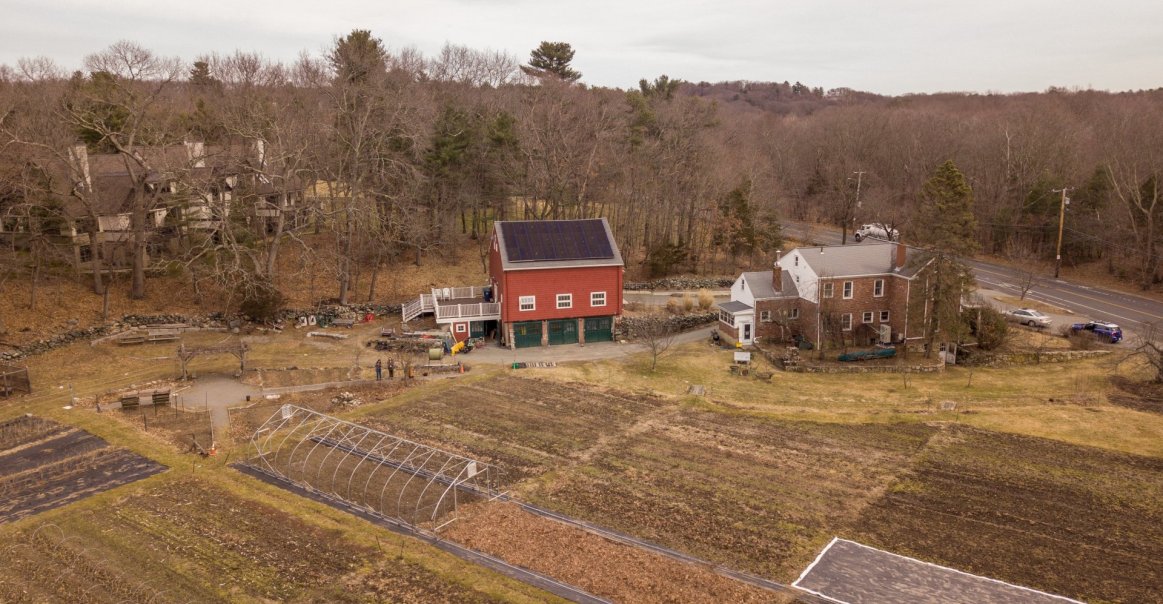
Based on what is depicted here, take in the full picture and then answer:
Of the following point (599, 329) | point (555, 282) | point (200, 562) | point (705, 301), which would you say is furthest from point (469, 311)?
point (200, 562)

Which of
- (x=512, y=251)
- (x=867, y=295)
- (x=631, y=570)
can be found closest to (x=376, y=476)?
(x=631, y=570)

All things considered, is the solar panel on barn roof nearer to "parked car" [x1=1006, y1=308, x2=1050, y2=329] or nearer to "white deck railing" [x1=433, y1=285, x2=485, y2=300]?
"white deck railing" [x1=433, y1=285, x2=485, y2=300]

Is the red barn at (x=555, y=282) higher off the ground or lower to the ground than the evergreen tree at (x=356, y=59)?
lower

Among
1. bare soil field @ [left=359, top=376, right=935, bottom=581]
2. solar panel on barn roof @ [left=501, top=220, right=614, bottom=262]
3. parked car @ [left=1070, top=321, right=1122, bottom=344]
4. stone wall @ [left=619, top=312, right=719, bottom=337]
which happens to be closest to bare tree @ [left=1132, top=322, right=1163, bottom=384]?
parked car @ [left=1070, top=321, right=1122, bottom=344]

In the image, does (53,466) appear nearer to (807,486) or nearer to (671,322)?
(807,486)

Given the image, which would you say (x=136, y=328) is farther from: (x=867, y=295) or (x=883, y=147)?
(x=883, y=147)

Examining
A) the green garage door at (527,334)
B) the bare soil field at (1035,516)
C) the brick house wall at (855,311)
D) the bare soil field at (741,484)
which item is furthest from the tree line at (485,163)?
the bare soil field at (1035,516)

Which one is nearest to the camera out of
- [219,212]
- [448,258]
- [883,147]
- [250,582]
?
[250,582]

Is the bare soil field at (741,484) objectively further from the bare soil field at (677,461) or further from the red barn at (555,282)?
the red barn at (555,282)
